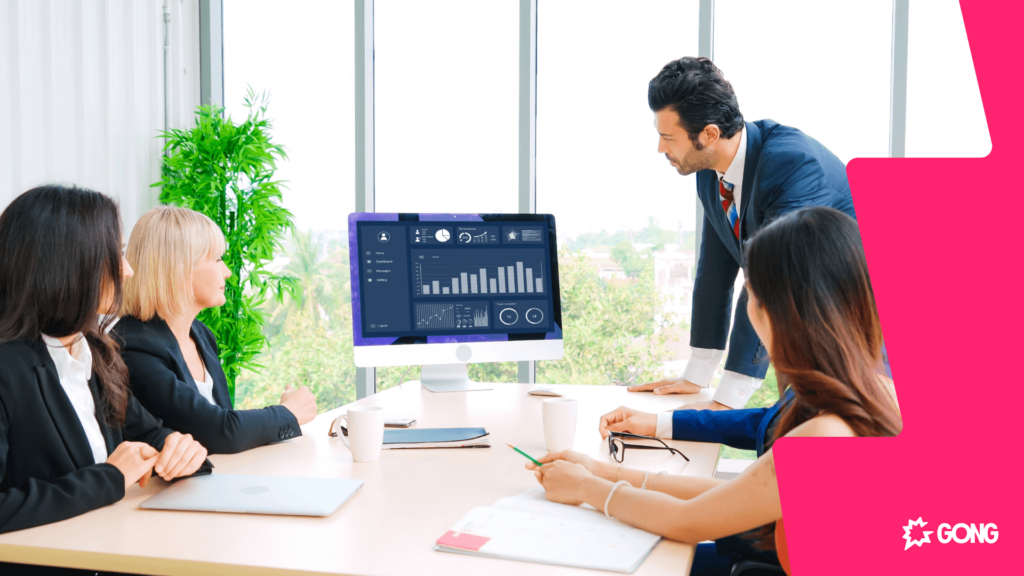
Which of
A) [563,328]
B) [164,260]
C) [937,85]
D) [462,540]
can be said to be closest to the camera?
[462,540]

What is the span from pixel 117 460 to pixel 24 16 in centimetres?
257

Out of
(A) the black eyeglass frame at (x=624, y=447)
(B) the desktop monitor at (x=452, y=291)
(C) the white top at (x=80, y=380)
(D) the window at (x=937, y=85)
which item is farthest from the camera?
(D) the window at (x=937, y=85)

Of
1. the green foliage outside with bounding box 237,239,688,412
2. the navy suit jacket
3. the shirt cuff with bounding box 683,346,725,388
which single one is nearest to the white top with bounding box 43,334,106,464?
the navy suit jacket

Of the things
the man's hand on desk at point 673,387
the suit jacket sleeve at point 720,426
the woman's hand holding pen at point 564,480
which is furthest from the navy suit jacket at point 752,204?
the woman's hand holding pen at point 564,480

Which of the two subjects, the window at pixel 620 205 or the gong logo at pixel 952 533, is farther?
the window at pixel 620 205

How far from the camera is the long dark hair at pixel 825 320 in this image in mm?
889

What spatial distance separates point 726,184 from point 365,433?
1.33 meters

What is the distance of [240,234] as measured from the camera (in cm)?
341

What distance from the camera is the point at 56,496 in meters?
0.94

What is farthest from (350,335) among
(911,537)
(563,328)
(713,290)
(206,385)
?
(911,537)

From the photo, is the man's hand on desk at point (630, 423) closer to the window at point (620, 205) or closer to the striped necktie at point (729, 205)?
the striped necktie at point (729, 205)

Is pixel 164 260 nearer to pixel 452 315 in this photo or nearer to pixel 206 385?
pixel 206 385

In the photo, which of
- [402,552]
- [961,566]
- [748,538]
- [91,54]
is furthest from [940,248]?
[91,54]

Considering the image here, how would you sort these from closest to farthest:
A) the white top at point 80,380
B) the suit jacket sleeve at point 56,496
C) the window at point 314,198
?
the suit jacket sleeve at point 56,496 < the white top at point 80,380 < the window at point 314,198
